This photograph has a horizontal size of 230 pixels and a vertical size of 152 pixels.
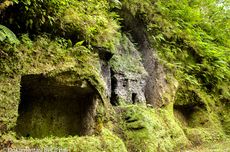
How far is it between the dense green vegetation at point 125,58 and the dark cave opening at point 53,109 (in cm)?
33

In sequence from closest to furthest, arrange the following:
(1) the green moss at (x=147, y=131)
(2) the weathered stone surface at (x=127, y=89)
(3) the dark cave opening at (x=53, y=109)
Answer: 1. (3) the dark cave opening at (x=53, y=109)
2. (1) the green moss at (x=147, y=131)
3. (2) the weathered stone surface at (x=127, y=89)

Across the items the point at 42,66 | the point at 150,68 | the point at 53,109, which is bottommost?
the point at 53,109

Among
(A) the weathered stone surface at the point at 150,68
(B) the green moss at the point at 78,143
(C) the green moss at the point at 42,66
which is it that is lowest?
(B) the green moss at the point at 78,143

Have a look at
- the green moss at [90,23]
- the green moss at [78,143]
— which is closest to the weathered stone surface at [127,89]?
the green moss at [90,23]

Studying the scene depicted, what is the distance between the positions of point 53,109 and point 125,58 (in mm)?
4536

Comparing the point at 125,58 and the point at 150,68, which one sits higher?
the point at 125,58

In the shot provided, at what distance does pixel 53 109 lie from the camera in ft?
22.8

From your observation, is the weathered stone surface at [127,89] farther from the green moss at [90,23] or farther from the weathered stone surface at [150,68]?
the green moss at [90,23]

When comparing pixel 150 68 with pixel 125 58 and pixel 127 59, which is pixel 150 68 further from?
pixel 125 58

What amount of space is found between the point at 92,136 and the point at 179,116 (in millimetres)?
6537

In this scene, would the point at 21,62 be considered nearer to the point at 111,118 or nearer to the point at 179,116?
the point at 111,118

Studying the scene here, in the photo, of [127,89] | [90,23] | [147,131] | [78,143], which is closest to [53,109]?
[78,143]

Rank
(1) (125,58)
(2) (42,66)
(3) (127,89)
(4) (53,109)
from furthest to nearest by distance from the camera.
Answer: (1) (125,58)
(3) (127,89)
(4) (53,109)
(2) (42,66)

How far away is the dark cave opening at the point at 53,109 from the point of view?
6352 mm
